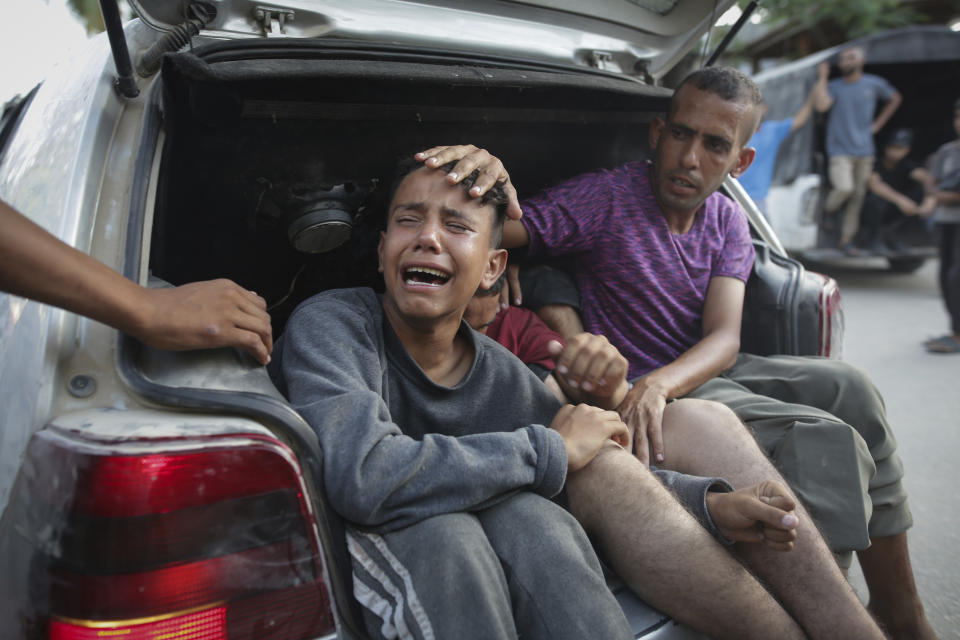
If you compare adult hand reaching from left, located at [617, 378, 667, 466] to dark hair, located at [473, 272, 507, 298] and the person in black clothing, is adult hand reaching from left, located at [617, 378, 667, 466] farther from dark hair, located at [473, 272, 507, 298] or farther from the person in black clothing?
the person in black clothing

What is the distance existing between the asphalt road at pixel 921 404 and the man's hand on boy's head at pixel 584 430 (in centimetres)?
145

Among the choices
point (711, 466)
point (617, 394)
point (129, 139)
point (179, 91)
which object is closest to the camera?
point (129, 139)

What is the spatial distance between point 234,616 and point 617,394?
1.14m

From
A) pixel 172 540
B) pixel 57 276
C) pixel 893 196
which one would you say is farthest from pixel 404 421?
pixel 893 196

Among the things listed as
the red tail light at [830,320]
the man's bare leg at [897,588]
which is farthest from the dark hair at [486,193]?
the man's bare leg at [897,588]

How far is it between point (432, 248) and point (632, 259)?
3.06ft

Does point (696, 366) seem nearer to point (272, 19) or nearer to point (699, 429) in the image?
point (699, 429)

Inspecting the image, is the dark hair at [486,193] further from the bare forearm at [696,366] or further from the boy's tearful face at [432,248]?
the bare forearm at [696,366]

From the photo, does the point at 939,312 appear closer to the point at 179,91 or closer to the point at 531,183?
the point at 531,183

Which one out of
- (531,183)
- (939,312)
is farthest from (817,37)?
(531,183)

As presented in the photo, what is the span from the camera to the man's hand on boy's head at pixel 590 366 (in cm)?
172

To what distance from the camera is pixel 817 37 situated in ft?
41.6

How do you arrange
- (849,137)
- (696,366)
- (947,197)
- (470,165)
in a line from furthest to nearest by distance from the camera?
(849,137), (947,197), (696,366), (470,165)

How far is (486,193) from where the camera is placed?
165 cm
